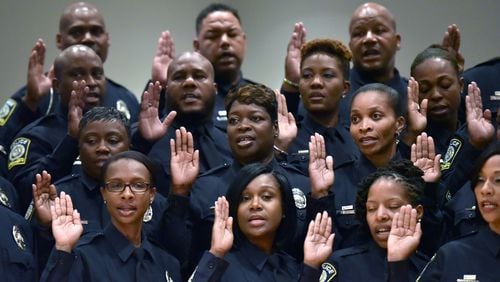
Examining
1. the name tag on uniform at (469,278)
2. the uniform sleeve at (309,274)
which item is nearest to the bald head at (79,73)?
the uniform sleeve at (309,274)

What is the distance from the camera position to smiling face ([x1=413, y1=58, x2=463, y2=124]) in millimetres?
5855

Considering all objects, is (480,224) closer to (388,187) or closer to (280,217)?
(388,187)

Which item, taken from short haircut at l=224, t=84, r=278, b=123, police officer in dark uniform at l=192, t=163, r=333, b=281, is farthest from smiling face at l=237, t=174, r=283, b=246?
short haircut at l=224, t=84, r=278, b=123

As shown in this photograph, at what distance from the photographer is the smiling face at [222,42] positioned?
21.2ft

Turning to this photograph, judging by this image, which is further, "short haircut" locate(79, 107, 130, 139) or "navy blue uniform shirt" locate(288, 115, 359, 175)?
"navy blue uniform shirt" locate(288, 115, 359, 175)

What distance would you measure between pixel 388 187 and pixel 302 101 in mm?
1171

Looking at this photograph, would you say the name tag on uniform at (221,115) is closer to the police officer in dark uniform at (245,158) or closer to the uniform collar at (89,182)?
the police officer in dark uniform at (245,158)

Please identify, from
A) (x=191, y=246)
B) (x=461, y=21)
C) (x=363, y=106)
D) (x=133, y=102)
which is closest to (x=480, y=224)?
(x=363, y=106)

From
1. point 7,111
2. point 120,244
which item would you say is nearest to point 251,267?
point 120,244

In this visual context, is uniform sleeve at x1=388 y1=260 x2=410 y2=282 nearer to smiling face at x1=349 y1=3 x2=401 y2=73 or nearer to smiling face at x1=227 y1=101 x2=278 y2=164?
smiling face at x1=227 y1=101 x2=278 y2=164

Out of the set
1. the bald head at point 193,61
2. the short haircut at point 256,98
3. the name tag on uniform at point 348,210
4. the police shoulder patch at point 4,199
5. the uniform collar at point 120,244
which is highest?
the bald head at point 193,61

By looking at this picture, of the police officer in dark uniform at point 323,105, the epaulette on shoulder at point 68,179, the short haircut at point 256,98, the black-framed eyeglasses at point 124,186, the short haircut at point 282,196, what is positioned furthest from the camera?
the police officer in dark uniform at point 323,105

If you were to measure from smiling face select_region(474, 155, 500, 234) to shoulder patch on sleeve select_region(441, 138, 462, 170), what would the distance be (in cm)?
86

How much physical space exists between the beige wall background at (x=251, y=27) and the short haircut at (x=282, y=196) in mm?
3165
